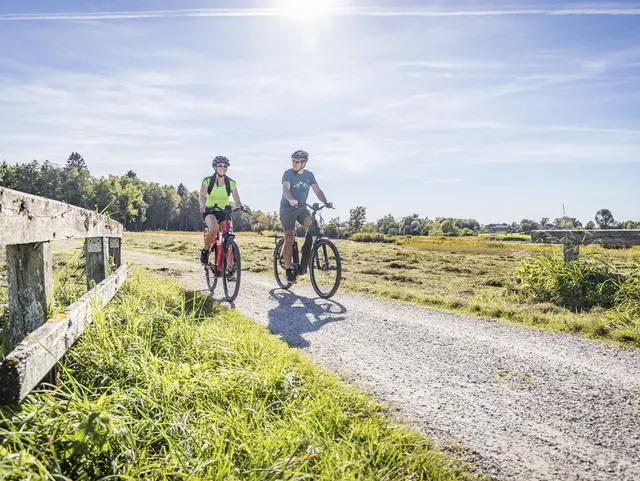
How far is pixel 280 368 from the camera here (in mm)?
3393

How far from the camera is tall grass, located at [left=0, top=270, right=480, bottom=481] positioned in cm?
209

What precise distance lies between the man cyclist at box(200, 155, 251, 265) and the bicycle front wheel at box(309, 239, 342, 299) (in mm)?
1547

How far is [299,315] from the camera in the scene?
6395 mm

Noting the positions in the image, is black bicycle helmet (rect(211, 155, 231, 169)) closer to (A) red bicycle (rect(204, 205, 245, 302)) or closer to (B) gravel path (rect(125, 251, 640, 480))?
(A) red bicycle (rect(204, 205, 245, 302))

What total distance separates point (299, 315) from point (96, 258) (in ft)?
9.31

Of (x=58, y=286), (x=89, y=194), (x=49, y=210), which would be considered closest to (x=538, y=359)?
(x=49, y=210)

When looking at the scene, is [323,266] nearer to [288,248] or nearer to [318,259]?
[318,259]

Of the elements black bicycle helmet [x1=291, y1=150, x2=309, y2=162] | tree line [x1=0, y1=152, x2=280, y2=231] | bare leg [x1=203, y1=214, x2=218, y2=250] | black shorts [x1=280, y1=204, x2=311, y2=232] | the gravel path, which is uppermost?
tree line [x1=0, y1=152, x2=280, y2=231]

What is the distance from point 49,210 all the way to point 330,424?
2.37 m

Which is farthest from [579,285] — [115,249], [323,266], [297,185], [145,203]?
[145,203]

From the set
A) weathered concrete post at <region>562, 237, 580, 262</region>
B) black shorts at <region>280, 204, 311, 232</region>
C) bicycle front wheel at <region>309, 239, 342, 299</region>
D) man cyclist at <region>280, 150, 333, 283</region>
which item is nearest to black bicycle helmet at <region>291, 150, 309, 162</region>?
man cyclist at <region>280, 150, 333, 283</region>

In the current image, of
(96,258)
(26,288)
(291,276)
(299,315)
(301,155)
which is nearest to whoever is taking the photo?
(26,288)

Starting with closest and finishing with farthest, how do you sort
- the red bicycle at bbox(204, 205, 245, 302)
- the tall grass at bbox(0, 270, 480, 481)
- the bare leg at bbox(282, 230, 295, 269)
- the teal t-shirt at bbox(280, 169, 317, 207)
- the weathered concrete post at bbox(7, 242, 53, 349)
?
1. the tall grass at bbox(0, 270, 480, 481)
2. the weathered concrete post at bbox(7, 242, 53, 349)
3. the red bicycle at bbox(204, 205, 245, 302)
4. the teal t-shirt at bbox(280, 169, 317, 207)
5. the bare leg at bbox(282, 230, 295, 269)

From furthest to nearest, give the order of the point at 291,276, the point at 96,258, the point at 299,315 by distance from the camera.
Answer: the point at 291,276
the point at 299,315
the point at 96,258
